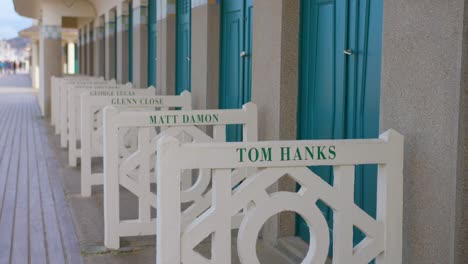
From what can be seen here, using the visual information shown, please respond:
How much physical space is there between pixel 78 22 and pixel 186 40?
41.8 ft

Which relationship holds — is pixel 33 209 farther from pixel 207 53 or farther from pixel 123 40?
pixel 123 40

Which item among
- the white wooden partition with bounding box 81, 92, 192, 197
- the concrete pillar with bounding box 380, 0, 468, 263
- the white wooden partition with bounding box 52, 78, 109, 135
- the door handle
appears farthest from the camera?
the white wooden partition with bounding box 52, 78, 109, 135

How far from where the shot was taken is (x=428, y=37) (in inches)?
117

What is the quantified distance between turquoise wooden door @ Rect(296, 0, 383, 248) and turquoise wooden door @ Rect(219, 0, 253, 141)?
1212 millimetres

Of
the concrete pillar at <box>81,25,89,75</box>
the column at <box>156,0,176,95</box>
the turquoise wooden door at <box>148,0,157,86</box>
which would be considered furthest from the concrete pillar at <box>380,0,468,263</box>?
the concrete pillar at <box>81,25,89,75</box>

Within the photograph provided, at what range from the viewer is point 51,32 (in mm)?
15680

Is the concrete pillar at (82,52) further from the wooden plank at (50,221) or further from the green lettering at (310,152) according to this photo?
the green lettering at (310,152)

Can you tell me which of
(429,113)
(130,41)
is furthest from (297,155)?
(130,41)

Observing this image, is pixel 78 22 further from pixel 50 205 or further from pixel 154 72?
pixel 50 205

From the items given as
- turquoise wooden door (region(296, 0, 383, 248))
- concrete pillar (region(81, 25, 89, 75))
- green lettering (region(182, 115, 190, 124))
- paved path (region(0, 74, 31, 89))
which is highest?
concrete pillar (region(81, 25, 89, 75))

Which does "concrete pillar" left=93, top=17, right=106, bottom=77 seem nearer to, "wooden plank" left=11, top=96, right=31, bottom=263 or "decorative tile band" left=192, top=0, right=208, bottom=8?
"wooden plank" left=11, top=96, right=31, bottom=263

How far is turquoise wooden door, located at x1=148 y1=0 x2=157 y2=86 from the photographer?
9961mm

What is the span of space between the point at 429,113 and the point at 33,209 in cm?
397

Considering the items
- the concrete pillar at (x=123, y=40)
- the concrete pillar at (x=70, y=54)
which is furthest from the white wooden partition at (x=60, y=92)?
the concrete pillar at (x=70, y=54)
